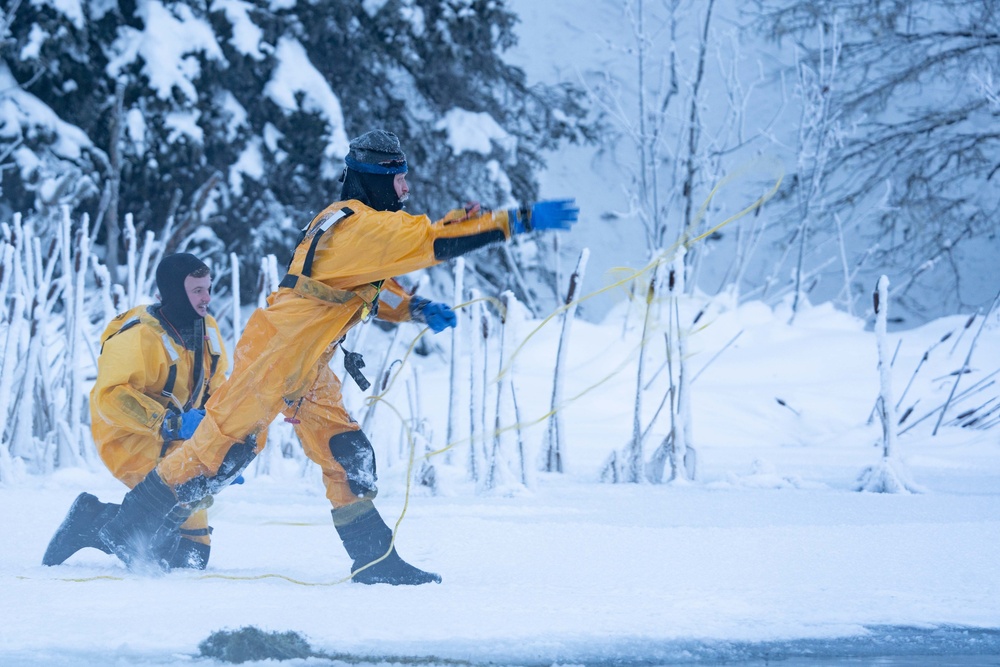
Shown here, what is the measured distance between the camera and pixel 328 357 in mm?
2781

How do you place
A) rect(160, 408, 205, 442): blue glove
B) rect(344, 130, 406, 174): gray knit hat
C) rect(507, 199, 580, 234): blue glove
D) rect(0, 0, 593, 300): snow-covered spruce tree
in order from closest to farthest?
rect(507, 199, 580, 234): blue glove, rect(344, 130, 406, 174): gray knit hat, rect(160, 408, 205, 442): blue glove, rect(0, 0, 593, 300): snow-covered spruce tree

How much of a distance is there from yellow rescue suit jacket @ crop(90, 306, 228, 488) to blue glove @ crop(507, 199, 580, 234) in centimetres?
101

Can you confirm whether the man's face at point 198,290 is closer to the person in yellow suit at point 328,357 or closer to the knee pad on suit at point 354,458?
the person in yellow suit at point 328,357

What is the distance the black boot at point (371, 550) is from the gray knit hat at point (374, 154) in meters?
0.87

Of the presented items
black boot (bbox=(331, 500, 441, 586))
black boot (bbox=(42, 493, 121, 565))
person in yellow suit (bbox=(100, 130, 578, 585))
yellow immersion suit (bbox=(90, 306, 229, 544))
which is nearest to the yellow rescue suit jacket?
yellow immersion suit (bbox=(90, 306, 229, 544))

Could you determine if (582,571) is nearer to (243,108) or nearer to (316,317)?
(316,317)

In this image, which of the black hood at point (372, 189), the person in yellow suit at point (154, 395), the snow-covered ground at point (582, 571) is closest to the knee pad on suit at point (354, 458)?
the snow-covered ground at point (582, 571)

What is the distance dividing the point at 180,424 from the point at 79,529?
411 millimetres

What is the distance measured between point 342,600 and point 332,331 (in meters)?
0.66

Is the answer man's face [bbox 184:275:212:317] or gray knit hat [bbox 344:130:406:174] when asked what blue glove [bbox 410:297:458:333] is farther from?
man's face [bbox 184:275:212:317]

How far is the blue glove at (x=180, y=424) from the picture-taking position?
9.24 feet

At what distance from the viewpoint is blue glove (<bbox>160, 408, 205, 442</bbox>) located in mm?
2816

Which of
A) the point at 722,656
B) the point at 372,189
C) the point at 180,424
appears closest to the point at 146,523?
the point at 180,424

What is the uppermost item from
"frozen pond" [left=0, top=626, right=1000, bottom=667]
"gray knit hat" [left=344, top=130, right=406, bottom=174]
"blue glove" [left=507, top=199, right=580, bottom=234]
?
"gray knit hat" [left=344, top=130, right=406, bottom=174]
